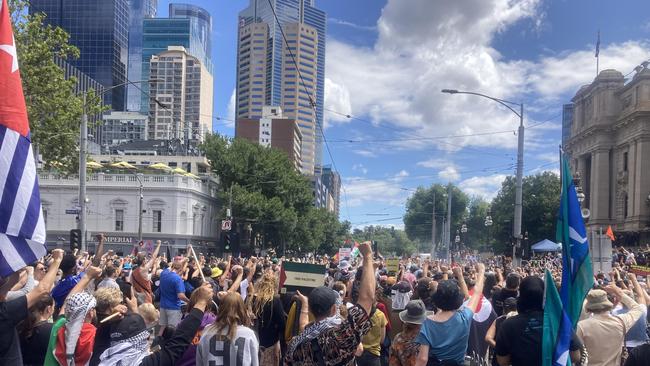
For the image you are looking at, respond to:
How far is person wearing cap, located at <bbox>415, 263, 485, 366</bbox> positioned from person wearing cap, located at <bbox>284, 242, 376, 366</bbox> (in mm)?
1011

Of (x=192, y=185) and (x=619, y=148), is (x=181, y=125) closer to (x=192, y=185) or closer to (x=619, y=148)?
(x=192, y=185)

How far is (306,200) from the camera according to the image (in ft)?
221

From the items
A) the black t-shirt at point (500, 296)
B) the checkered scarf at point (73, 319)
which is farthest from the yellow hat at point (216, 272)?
the checkered scarf at point (73, 319)

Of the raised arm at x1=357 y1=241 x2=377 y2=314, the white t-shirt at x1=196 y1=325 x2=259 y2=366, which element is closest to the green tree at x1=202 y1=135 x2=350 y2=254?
the white t-shirt at x1=196 y1=325 x2=259 y2=366

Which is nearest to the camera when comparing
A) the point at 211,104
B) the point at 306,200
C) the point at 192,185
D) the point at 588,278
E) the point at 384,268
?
the point at 588,278

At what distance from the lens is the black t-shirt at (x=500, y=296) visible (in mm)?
8719

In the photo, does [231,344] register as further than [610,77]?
No

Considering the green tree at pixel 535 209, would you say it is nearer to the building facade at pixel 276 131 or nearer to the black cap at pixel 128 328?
the black cap at pixel 128 328

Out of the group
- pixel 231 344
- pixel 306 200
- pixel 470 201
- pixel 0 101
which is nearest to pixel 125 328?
pixel 231 344

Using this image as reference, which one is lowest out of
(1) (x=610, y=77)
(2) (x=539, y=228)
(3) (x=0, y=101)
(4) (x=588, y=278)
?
(2) (x=539, y=228)

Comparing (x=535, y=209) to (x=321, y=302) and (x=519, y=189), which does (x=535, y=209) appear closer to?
(x=519, y=189)

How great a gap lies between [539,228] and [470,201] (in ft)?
193

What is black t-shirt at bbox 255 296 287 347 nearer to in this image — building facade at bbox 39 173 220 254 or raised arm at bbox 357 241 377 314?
raised arm at bbox 357 241 377 314

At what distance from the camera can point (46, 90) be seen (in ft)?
71.3
